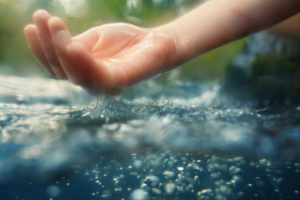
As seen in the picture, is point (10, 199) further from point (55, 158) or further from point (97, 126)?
point (97, 126)

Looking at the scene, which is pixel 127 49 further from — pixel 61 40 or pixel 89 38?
pixel 61 40

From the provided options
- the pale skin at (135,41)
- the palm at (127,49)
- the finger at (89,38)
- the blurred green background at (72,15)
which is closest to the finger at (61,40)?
the pale skin at (135,41)

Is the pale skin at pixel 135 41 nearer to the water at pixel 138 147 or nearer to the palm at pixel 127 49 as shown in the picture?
the palm at pixel 127 49

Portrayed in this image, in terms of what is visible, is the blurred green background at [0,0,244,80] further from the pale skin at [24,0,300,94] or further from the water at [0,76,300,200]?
the water at [0,76,300,200]

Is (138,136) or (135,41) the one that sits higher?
(135,41)

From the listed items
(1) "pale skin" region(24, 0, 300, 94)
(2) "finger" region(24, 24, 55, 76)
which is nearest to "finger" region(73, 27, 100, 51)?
Result: (1) "pale skin" region(24, 0, 300, 94)

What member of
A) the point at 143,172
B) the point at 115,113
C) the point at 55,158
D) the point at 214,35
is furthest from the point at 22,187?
the point at 214,35

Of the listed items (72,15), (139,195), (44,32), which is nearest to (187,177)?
(139,195)
